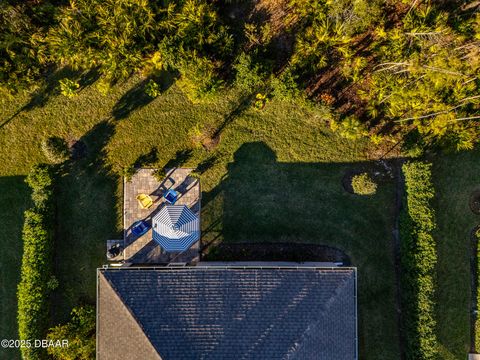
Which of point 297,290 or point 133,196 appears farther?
point 133,196

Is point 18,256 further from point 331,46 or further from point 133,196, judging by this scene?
point 331,46

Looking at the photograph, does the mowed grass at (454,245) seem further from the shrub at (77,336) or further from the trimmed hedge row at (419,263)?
the shrub at (77,336)

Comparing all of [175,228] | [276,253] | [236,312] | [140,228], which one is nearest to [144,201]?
[140,228]

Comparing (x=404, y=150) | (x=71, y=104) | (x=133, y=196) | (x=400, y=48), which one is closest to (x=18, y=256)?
(x=133, y=196)

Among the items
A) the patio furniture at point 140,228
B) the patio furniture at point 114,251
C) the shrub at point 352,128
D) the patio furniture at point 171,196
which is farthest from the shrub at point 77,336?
the shrub at point 352,128

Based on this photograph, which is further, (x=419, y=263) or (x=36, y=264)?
(x=36, y=264)

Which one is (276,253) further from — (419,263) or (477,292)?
(477,292)
